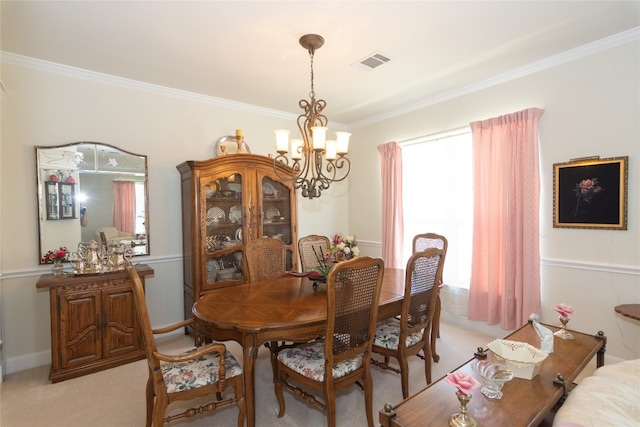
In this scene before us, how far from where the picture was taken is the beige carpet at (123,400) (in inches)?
80.7

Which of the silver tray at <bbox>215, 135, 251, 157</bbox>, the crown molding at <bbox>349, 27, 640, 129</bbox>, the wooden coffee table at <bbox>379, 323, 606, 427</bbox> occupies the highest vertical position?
the crown molding at <bbox>349, 27, 640, 129</bbox>

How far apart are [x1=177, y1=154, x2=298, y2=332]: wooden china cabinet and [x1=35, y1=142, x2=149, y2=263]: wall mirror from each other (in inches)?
17.4

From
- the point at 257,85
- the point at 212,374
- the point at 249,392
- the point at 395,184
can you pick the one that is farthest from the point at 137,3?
the point at 395,184

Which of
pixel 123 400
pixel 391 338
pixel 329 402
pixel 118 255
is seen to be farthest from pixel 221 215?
pixel 329 402

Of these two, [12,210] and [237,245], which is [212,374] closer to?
[237,245]

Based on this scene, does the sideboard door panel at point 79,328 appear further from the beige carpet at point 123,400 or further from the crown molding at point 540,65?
the crown molding at point 540,65

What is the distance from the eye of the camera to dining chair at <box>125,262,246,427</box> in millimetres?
1631

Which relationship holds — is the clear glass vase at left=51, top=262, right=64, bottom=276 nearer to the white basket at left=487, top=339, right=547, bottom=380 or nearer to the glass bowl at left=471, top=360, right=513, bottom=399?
the glass bowl at left=471, top=360, right=513, bottom=399

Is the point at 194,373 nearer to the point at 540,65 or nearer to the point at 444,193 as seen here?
the point at 444,193

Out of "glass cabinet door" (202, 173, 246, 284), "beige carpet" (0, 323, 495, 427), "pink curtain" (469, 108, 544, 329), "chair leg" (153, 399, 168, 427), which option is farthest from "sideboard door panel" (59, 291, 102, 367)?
"pink curtain" (469, 108, 544, 329)

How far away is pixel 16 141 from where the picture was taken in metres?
2.67

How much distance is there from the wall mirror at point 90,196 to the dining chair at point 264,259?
4.25 ft

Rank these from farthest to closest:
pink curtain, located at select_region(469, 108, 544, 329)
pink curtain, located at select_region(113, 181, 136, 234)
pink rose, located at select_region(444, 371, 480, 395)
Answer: pink curtain, located at select_region(113, 181, 136, 234)
pink curtain, located at select_region(469, 108, 544, 329)
pink rose, located at select_region(444, 371, 480, 395)

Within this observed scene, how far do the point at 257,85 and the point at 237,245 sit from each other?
1770 millimetres
